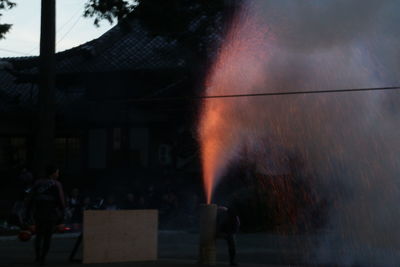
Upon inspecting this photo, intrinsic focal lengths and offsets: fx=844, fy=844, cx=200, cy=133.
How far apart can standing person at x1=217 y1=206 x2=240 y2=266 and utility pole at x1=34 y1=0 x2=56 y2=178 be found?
6814 millimetres

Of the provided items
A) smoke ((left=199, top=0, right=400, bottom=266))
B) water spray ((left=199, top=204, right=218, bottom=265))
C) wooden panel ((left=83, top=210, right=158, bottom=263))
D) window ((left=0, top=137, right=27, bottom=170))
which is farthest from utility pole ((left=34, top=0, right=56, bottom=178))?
window ((left=0, top=137, right=27, bottom=170))

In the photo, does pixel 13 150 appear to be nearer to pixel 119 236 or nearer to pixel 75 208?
pixel 75 208

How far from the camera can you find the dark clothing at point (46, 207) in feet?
41.3

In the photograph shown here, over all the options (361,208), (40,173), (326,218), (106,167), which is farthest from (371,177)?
(106,167)

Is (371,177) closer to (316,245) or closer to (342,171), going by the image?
(342,171)

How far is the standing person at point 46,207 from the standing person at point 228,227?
7.80 feet

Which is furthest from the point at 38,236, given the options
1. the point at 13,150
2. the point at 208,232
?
the point at 13,150

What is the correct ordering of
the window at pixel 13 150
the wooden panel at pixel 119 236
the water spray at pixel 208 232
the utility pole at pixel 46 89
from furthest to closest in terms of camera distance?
the window at pixel 13 150 < the utility pole at pixel 46 89 < the wooden panel at pixel 119 236 < the water spray at pixel 208 232

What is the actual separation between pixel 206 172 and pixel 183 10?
480 inches

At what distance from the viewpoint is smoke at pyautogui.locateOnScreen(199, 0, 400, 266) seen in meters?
13.9

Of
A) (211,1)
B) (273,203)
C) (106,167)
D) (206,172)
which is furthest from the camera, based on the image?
(106,167)

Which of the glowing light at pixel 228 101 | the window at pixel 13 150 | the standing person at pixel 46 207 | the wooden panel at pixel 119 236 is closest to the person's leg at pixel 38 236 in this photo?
the standing person at pixel 46 207

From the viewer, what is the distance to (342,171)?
15.3 meters

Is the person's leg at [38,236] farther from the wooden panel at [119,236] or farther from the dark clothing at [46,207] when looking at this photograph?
the wooden panel at [119,236]
